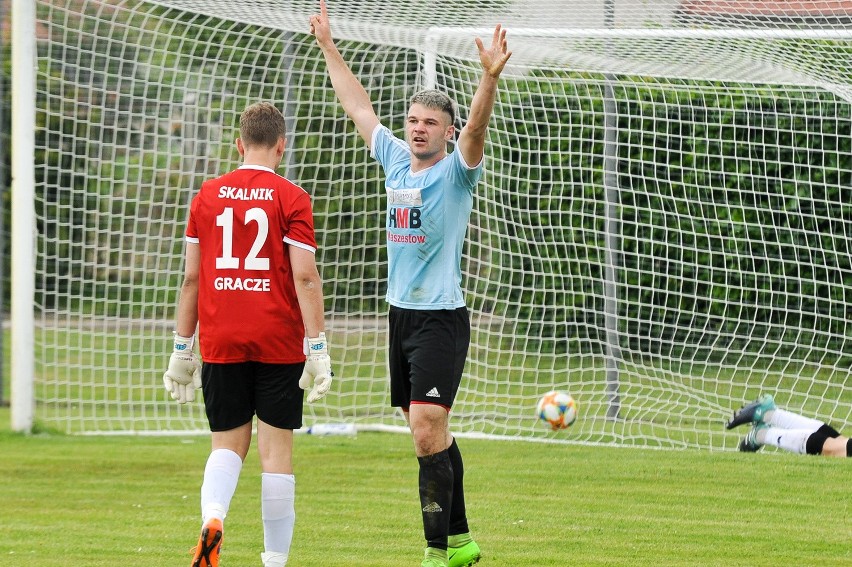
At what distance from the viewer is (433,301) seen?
532cm

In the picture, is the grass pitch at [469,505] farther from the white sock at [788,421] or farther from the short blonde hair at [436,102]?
the short blonde hair at [436,102]

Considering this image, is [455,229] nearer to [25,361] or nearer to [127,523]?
[127,523]

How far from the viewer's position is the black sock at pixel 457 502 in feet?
17.6

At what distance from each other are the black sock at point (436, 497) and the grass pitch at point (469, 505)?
48 cm

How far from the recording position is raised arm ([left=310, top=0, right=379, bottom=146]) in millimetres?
5742

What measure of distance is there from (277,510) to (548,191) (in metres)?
5.44

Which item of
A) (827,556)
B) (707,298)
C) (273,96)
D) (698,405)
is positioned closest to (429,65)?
(273,96)

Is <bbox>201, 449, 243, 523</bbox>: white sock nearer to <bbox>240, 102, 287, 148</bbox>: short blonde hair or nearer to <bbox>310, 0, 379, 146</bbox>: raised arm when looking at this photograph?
<bbox>240, 102, 287, 148</bbox>: short blonde hair

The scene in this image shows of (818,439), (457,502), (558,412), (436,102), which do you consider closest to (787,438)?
(818,439)

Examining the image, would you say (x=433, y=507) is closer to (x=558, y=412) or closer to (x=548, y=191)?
(x=558, y=412)

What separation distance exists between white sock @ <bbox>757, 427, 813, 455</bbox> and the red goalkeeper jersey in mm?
4615

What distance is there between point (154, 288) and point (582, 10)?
4403 millimetres

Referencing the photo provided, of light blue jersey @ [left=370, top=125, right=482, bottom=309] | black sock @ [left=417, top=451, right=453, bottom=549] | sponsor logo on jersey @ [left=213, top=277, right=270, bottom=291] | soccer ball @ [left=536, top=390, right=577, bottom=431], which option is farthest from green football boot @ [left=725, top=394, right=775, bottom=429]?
sponsor logo on jersey @ [left=213, top=277, right=270, bottom=291]

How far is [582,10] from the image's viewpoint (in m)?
8.01
